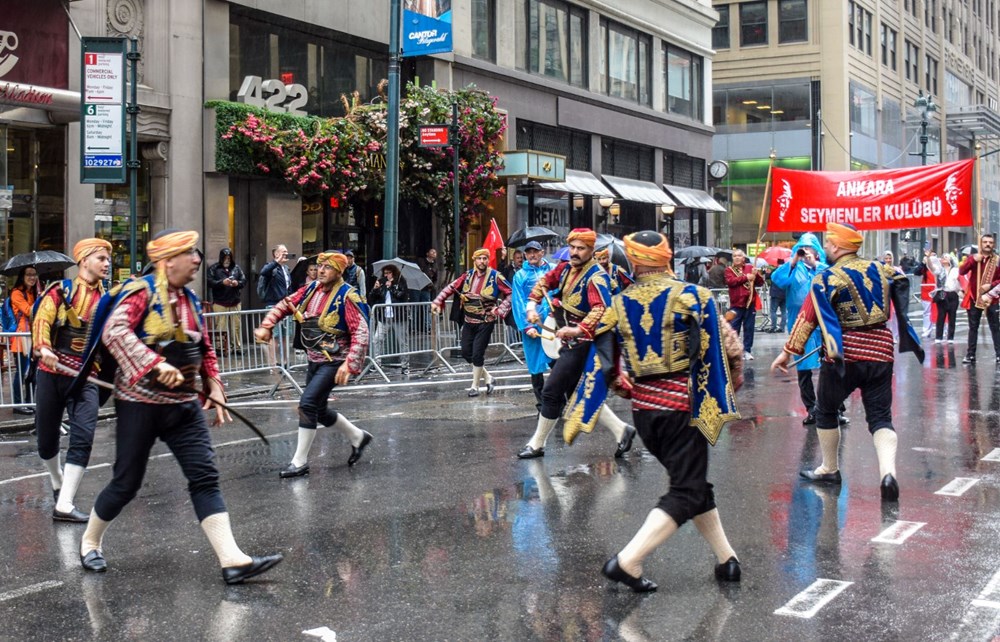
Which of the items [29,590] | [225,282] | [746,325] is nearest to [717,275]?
[746,325]

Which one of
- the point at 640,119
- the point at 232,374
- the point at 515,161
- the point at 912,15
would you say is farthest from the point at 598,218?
the point at 912,15

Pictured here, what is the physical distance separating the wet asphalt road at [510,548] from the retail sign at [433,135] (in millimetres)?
9655

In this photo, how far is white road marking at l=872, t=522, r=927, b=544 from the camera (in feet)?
22.1

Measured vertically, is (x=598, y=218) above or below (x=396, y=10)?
below

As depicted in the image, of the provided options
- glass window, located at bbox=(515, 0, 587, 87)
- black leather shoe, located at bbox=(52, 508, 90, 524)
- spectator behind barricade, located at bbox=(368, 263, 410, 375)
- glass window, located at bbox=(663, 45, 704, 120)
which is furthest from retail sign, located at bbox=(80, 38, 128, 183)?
glass window, located at bbox=(663, 45, 704, 120)

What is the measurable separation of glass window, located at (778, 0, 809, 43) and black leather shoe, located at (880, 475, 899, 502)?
46713 mm

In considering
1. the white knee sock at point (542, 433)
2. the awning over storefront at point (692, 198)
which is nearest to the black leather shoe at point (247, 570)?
the white knee sock at point (542, 433)

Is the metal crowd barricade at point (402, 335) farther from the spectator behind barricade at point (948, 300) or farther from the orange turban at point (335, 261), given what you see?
the spectator behind barricade at point (948, 300)

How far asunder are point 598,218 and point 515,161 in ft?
22.2

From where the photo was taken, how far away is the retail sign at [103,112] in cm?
1510

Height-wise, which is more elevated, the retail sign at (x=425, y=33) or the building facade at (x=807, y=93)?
the building facade at (x=807, y=93)

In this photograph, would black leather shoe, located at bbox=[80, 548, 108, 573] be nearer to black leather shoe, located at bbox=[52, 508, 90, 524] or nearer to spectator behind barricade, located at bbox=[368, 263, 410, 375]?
black leather shoe, located at bbox=[52, 508, 90, 524]

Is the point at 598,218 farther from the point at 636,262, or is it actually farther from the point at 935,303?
the point at 636,262

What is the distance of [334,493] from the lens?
8.31 meters
